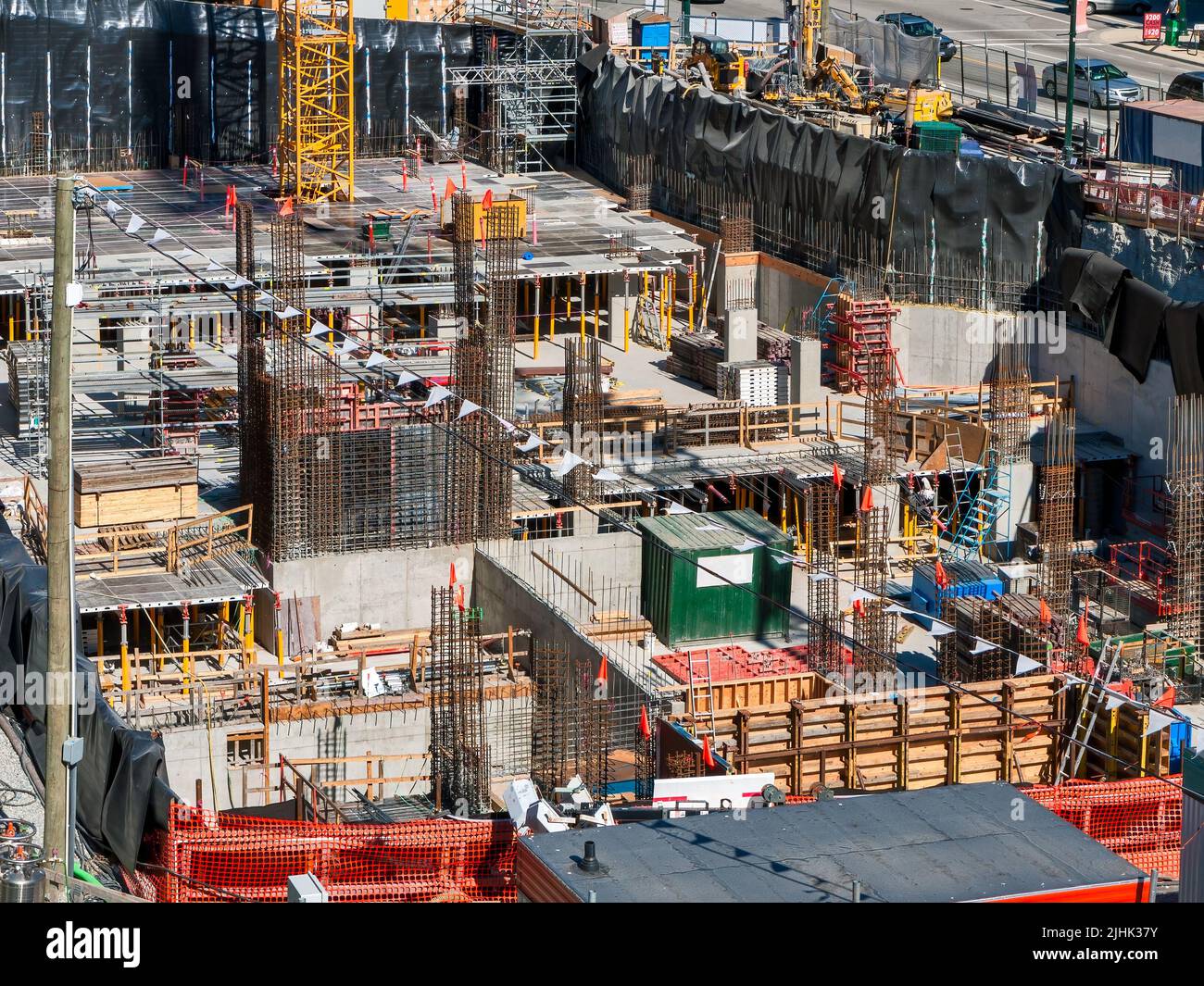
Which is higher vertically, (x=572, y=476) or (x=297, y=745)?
(x=572, y=476)

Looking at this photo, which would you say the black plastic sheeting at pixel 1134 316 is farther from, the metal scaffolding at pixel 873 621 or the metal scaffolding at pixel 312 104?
the metal scaffolding at pixel 312 104

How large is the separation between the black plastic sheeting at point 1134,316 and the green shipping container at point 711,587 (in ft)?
32.7

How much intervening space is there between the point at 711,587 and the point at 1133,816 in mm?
11662

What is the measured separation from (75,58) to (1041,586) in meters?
31.2

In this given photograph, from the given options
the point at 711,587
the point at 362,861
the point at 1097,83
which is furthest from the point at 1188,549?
the point at 1097,83

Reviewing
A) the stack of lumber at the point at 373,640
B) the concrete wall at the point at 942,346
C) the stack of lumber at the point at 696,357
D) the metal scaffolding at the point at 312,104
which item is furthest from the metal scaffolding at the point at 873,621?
the metal scaffolding at the point at 312,104

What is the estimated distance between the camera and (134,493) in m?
40.1

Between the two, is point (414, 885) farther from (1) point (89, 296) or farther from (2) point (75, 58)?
(2) point (75, 58)

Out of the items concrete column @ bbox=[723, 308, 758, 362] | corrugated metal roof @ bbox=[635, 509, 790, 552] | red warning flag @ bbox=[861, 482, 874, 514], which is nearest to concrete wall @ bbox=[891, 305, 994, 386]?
concrete column @ bbox=[723, 308, 758, 362]

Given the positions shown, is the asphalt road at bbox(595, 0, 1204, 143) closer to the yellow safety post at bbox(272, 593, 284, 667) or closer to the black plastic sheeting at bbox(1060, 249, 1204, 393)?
the black plastic sheeting at bbox(1060, 249, 1204, 393)

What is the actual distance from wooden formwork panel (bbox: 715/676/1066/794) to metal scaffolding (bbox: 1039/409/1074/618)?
429 cm

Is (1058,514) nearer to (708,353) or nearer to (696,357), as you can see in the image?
(708,353)

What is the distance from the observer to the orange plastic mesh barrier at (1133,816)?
96.5 feet

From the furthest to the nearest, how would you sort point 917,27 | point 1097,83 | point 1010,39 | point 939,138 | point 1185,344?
point 1010,39 → point 917,27 → point 1097,83 → point 939,138 → point 1185,344
